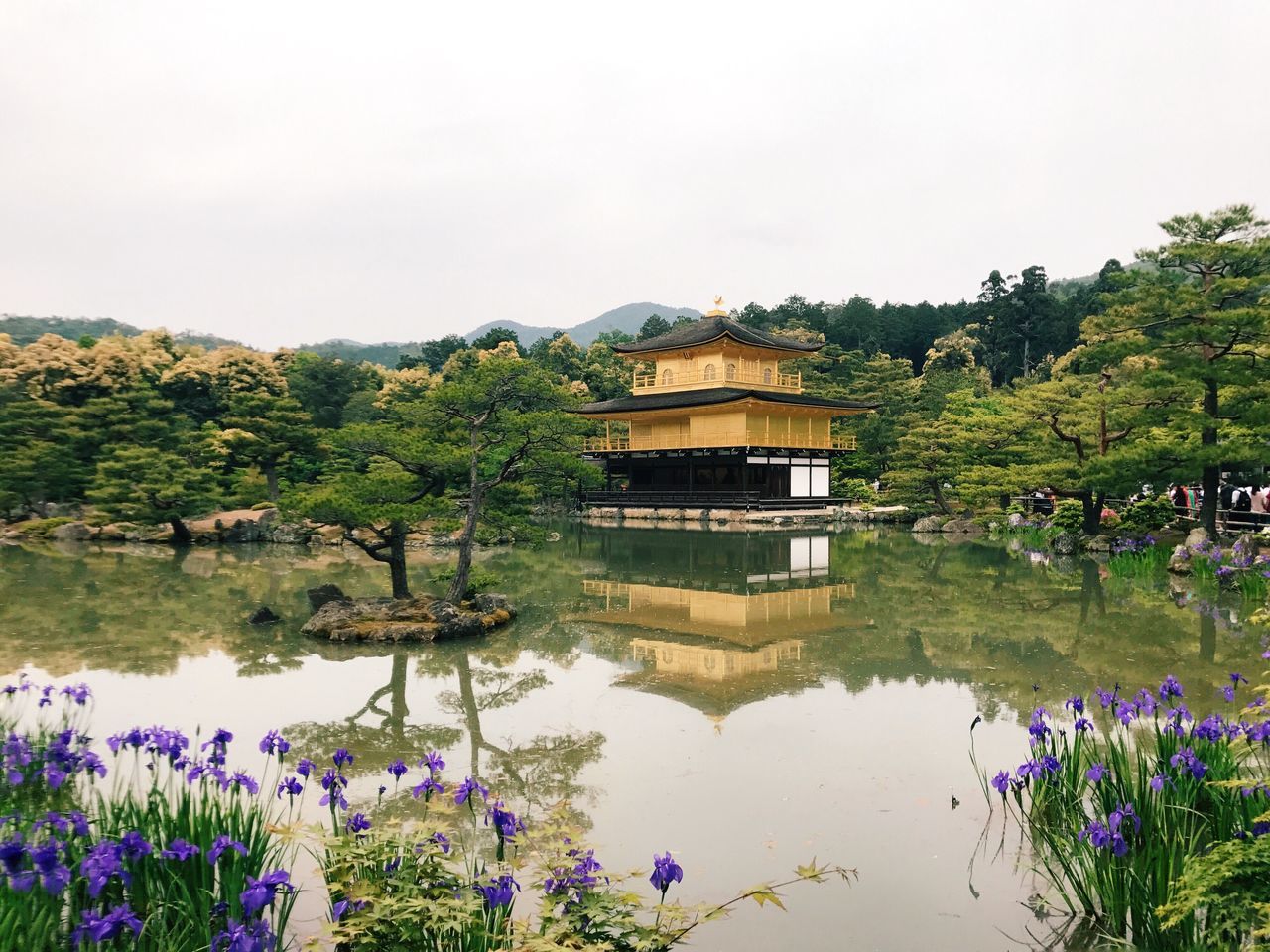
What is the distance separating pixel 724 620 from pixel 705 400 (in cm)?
1929

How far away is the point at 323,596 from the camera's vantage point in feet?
32.4

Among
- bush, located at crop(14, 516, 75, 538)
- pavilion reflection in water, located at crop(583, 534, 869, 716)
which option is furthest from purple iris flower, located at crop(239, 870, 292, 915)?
bush, located at crop(14, 516, 75, 538)

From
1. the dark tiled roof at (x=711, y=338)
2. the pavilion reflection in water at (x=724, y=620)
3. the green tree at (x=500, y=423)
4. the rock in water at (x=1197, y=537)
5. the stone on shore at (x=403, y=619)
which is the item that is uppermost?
the dark tiled roof at (x=711, y=338)

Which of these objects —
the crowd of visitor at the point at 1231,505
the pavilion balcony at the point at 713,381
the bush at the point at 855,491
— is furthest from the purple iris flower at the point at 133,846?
the pavilion balcony at the point at 713,381

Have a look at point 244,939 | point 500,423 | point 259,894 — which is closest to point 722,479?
point 500,423

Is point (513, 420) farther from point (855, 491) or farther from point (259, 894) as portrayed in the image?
point (855, 491)

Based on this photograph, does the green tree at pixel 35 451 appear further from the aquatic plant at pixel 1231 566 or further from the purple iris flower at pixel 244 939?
the aquatic plant at pixel 1231 566

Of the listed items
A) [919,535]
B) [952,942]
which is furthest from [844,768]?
[919,535]

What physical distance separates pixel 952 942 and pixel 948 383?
3425 centimetres

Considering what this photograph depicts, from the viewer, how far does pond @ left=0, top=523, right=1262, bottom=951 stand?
12.1 feet

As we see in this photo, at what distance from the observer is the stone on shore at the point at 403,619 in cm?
877

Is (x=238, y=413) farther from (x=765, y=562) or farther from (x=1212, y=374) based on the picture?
(x=1212, y=374)

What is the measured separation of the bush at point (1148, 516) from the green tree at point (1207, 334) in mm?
1959

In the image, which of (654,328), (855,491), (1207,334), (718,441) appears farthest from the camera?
(654,328)
